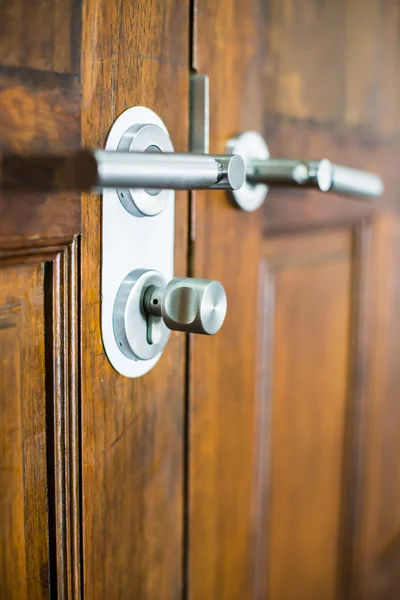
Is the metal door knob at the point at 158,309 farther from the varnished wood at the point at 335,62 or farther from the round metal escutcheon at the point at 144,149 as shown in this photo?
the varnished wood at the point at 335,62

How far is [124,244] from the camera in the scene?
309mm

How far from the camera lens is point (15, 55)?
236mm

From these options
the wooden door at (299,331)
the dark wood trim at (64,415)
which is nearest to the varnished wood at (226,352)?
the wooden door at (299,331)

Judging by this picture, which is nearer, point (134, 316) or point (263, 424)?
point (134, 316)

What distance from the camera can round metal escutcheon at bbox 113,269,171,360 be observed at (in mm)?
309

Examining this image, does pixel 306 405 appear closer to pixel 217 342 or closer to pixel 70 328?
pixel 217 342

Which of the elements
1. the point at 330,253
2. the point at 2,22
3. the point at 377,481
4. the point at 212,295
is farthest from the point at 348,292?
the point at 2,22

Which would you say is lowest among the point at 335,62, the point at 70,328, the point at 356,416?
the point at 356,416

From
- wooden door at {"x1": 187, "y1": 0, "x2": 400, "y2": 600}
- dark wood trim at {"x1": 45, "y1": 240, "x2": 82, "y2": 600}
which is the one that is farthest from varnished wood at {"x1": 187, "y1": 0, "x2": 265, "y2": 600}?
dark wood trim at {"x1": 45, "y1": 240, "x2": 82, "y2": 600}

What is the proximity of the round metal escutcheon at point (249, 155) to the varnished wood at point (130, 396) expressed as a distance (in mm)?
43

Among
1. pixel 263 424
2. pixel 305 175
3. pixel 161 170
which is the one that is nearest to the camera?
pixel 161 170

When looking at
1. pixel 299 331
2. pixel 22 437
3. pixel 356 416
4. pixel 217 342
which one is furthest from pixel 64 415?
pixel 356 416

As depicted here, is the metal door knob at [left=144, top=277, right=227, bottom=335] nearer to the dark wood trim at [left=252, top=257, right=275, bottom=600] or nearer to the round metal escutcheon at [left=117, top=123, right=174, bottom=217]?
the round metal escutcheon at [left=117, top=123, right=174, bottom=217]

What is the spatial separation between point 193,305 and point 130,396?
6cm
